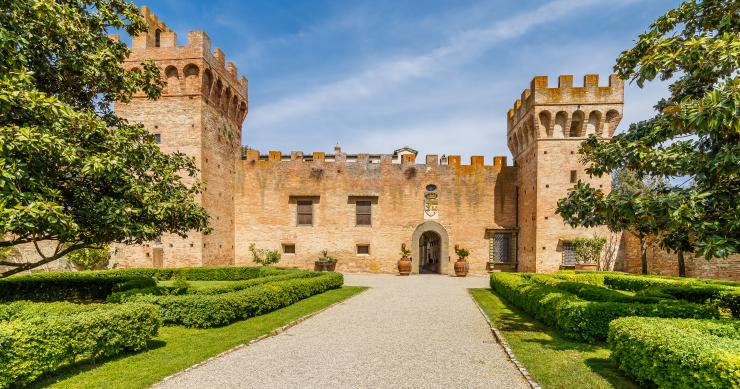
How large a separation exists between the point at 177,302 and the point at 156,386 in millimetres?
4467

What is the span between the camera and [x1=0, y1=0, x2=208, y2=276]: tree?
21.5ft

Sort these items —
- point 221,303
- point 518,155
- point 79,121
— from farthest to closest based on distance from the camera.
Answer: point 518,155 < point 221,303 < point 79,121

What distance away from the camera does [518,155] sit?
26.6 meters

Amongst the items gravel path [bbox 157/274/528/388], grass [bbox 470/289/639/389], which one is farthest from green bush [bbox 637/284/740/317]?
gravel path [bbox 157/274/528/388]

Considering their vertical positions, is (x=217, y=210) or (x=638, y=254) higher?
(x=217, y=210)

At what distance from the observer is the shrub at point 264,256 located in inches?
1012

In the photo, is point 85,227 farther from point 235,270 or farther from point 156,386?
point 235,270

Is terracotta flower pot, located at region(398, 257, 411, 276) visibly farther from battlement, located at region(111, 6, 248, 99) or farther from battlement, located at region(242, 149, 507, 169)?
battlement, located at region(111, 6, 248, 99)

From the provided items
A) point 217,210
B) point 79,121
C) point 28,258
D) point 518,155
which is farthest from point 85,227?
point 518,155

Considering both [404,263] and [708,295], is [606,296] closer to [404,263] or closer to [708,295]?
[708,295]

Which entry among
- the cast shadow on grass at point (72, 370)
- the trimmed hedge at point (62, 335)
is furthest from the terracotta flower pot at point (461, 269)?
the cast shadow on grass at point (72, 370)

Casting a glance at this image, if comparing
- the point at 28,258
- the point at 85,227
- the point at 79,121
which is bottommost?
the point at 28,258

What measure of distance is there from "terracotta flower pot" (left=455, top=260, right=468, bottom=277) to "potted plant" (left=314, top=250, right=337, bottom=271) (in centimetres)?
773

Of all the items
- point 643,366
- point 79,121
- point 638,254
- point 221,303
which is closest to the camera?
point 643,366
